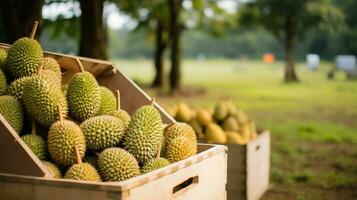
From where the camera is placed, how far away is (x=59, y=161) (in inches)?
91.7

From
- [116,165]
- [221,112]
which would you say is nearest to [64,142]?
[116,165]

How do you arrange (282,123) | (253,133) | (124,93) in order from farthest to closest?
(282,123)
(253,133)
(124,93)

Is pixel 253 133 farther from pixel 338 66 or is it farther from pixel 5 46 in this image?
pixel 338 66

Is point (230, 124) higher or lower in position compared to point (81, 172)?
lower

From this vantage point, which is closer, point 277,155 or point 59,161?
point 59,161

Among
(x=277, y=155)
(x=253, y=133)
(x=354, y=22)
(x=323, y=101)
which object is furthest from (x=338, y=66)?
(x=253, y=133)

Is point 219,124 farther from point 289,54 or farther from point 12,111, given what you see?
point 289,54

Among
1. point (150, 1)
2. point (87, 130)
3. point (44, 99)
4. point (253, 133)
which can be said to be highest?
point (150, 1)

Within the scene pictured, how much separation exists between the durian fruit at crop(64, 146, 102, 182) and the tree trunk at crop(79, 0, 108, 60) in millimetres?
3039

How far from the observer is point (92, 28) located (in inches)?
230

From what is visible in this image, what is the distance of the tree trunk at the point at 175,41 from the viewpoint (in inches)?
645

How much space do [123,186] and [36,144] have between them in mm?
624

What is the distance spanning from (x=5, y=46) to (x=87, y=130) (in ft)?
2.91

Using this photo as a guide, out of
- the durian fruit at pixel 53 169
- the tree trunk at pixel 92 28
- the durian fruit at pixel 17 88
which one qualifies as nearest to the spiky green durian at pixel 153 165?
the durian fruit at pixel 53 169
